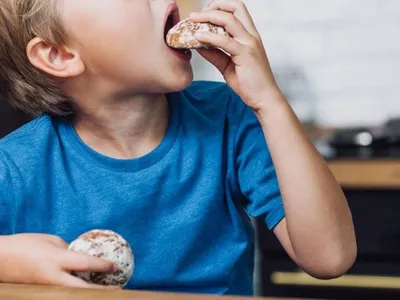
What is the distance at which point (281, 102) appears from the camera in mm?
1059

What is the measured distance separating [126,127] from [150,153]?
62 mm

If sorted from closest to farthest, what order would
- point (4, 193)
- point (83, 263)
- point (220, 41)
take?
point (83, 263)
point (220, 41)
point (4, 193)

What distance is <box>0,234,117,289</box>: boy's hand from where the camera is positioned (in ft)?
2.77

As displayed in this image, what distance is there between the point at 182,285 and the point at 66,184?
0.23 meters

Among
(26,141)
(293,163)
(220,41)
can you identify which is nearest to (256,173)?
(293,163)

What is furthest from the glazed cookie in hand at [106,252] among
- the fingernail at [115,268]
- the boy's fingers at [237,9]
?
the boy's fingers at [237,9]

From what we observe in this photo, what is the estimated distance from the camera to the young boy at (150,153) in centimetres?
108

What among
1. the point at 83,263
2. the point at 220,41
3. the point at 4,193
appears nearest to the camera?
the point at 83,263

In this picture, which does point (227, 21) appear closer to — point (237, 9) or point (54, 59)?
point (237, 9)

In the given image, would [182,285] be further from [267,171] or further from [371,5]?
[371,5]

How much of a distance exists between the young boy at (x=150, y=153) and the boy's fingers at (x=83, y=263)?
11.1 inches

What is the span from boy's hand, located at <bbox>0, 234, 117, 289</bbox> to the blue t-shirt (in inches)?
9.2

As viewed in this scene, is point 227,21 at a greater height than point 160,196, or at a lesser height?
greater

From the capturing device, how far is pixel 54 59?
1.22m
